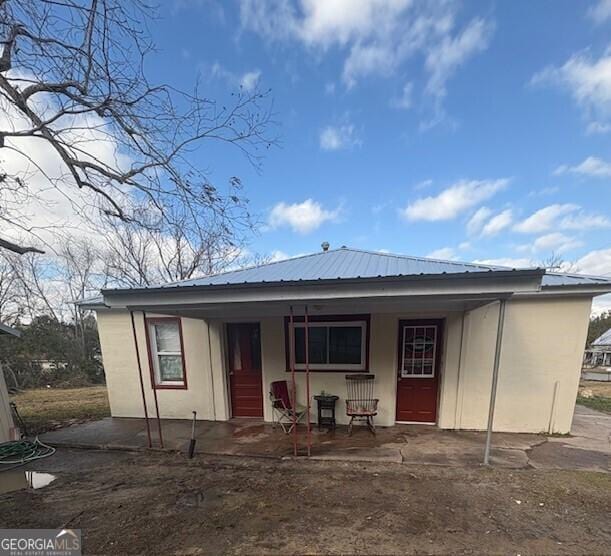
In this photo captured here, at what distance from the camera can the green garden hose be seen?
4211 mm

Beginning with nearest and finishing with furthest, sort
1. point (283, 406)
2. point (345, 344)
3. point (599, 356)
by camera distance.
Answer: point (283, 406) → point (345, 344) → point (599, 356)

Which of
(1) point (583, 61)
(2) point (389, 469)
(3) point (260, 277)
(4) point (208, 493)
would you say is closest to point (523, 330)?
(2) point (389, 469)

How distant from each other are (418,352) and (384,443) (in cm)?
183

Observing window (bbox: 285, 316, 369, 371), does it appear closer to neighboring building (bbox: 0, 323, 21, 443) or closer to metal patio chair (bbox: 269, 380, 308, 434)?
metal patio chair (bbox: 269, 380, 308, 434)

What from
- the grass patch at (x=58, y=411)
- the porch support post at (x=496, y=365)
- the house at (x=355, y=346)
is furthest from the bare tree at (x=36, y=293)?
the porch support post at (x=496, y=365)

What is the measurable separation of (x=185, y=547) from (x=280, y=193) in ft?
26.6

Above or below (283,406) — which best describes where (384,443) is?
below

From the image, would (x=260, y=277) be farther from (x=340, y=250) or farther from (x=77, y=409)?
(x=77, y=409)

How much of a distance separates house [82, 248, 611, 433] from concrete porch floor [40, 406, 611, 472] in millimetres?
397

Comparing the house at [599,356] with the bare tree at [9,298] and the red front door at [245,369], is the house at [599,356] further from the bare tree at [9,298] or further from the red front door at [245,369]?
the bare tree at [9,298]

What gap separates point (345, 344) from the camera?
578 centimetres

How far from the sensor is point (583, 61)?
5.32 m

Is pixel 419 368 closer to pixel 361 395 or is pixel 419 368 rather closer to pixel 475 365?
pixel 475 365

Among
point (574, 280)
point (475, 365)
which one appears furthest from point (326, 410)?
point (574, 280)
